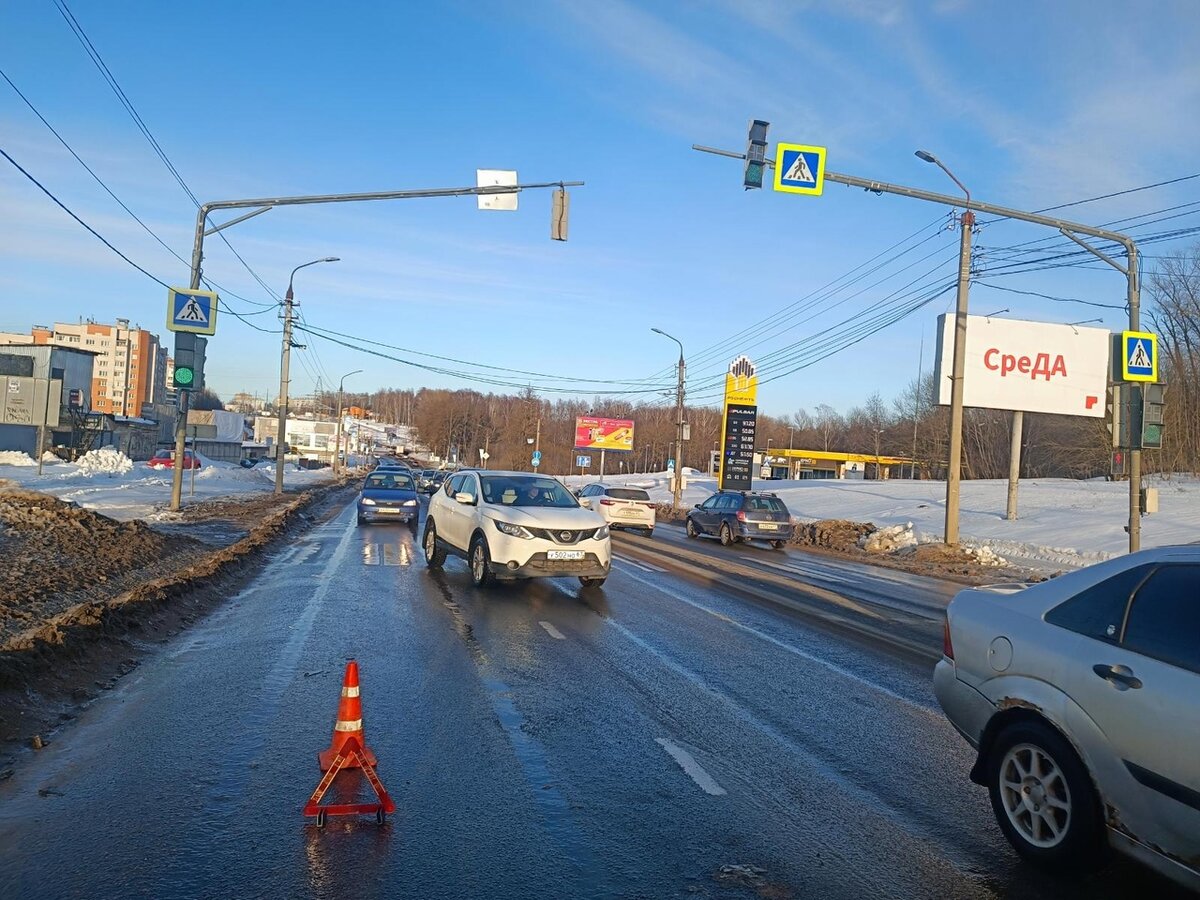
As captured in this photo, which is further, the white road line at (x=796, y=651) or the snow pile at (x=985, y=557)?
the snow pile at (x=985, y=557)

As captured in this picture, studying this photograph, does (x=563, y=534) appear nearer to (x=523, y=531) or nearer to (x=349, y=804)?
(x=523, y=531)

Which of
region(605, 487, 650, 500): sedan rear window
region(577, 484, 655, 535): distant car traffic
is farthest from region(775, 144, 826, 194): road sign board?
region(605, 487, 650, 500): sedan rear window

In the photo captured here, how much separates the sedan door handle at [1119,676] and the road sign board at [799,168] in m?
11.8

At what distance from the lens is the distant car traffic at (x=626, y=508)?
30.0m

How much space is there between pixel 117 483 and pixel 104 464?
8.04 metres

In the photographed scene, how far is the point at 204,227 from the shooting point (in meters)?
21.4

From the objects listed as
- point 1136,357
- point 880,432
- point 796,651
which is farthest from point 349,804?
point 880,432

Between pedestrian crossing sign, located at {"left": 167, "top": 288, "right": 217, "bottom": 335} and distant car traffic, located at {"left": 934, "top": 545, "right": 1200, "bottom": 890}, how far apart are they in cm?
1877

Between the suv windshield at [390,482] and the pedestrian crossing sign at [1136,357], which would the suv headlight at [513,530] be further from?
the suv windshield at [390,482]

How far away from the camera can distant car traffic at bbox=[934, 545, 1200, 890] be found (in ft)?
12.3

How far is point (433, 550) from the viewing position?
16.2 metres

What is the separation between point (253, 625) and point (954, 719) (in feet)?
25.8

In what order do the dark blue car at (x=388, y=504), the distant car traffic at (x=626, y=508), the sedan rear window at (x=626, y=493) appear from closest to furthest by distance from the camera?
the dark blue car at (x=388, y=504) < the distant car traffic at (x=626, y=508) < the sedan rear window at (x=626, y=493)

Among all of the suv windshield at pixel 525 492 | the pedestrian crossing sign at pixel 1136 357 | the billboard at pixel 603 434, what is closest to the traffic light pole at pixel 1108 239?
the pedestrian crossing sign at pixel 1136 357
